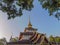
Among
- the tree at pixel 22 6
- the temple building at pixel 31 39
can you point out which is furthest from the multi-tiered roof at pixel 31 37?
the tree at pixel 22 6

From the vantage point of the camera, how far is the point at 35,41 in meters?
49.2

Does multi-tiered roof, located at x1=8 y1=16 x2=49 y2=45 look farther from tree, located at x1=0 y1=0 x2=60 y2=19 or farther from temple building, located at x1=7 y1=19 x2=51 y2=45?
tree, located at x1=0 y1=0 x2=60 y2=19

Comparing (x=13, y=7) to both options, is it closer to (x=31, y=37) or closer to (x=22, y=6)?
(x=22, y=6)

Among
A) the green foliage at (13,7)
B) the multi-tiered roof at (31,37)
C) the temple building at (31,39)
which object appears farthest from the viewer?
the multi-tiered roof at (31,37)

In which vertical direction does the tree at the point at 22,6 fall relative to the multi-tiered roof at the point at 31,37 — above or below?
above

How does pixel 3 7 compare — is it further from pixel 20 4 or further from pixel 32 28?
pixel 32 28

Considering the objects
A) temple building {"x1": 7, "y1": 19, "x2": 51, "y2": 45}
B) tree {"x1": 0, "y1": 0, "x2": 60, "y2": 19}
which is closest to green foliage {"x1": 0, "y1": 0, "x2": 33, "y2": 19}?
tree {"x1": 0, "y1": 0, "x2": 60, "y2": 19}

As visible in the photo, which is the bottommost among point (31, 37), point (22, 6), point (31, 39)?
point (31, 39)

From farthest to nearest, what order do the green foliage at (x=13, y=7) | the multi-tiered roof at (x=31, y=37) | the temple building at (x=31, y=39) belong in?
the multi-tiered roof at (x=31, y=37) < the temple building at (x=31, y=39) < the green foliage at (x=13, y=7)

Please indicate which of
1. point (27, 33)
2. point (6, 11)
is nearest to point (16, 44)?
point (27, 33)

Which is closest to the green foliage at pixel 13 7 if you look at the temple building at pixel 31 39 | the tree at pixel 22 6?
the tree at pixel 22 6

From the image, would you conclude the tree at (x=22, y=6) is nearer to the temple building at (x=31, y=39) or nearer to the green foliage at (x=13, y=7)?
the green foliage at (x=13, y=7)

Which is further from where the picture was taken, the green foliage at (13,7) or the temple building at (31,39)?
the temple building at (31,39)

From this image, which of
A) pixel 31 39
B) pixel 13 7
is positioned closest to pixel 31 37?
pixel 31 39
